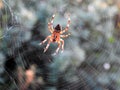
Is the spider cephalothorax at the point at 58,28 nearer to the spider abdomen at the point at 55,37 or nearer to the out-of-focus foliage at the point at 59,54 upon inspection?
the spider abdomen at the point at 55,37

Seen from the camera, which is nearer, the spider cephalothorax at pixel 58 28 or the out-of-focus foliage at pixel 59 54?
the spider cephalothorax at pixel 58 28

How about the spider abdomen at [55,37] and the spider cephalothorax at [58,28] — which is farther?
the spider abdomen at [55,37]

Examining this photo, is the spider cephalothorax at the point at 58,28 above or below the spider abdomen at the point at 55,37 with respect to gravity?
above

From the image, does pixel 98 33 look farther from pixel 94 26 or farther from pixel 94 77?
pixel 94 77

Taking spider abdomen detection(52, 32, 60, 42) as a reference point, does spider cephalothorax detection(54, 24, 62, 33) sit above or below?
above

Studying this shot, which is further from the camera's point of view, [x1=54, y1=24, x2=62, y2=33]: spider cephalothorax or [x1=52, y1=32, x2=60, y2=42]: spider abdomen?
[x1=52, y1=32, x2=60, y2=42]: spider abdomen

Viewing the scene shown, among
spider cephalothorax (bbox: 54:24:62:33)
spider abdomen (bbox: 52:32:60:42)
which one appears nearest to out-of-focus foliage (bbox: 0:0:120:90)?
spider abdomen (bbox: 52:32:60:42)

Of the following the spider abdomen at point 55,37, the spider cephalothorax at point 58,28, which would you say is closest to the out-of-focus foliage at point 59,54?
the spider abdomen at point 55,37

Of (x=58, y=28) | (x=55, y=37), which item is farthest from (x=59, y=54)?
(x=58, y=28)

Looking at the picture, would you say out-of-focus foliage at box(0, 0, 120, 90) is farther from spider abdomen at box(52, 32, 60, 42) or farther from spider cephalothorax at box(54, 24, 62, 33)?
spider cephalothorax at box(54, 24, 62, 33)
